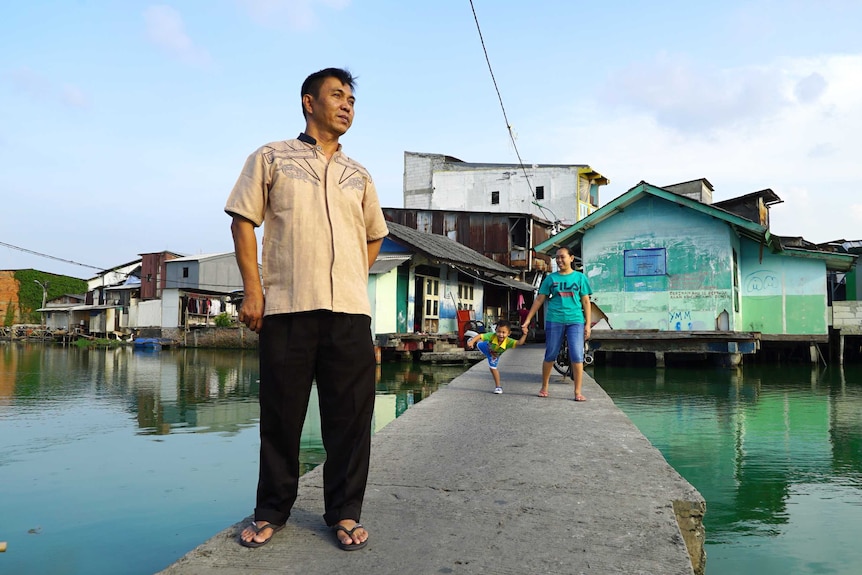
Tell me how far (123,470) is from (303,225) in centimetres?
382

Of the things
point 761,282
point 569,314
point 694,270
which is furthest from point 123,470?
point 761,282

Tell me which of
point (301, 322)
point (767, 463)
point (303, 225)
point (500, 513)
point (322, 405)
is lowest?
point (767, 463)

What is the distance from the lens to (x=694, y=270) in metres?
15.9

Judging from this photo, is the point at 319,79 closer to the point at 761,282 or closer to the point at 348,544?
the point at 348,544

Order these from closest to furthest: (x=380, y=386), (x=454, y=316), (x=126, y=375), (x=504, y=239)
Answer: (x=380, y=386) < (x=126, y=375) < (x=454, y=316) < (x=504, y=239)

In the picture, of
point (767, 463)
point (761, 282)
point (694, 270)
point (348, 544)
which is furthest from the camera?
point (761, 282)

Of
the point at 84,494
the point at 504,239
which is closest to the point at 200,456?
the point at 84,494

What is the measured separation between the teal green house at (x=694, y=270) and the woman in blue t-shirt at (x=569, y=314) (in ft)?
34.2

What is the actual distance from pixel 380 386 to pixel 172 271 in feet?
85.8

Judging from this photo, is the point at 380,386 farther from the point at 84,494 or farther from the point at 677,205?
the point at 677,205

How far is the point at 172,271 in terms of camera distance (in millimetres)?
34406

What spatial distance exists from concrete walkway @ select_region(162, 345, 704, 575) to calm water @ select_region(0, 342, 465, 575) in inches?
43.6

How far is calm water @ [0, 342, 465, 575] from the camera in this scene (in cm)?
342

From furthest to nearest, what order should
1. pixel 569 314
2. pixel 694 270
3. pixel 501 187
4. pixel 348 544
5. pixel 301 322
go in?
pixel 501 187, pixel 694 270, pixel 569 314, pixel 301 322, pixel 348 544
